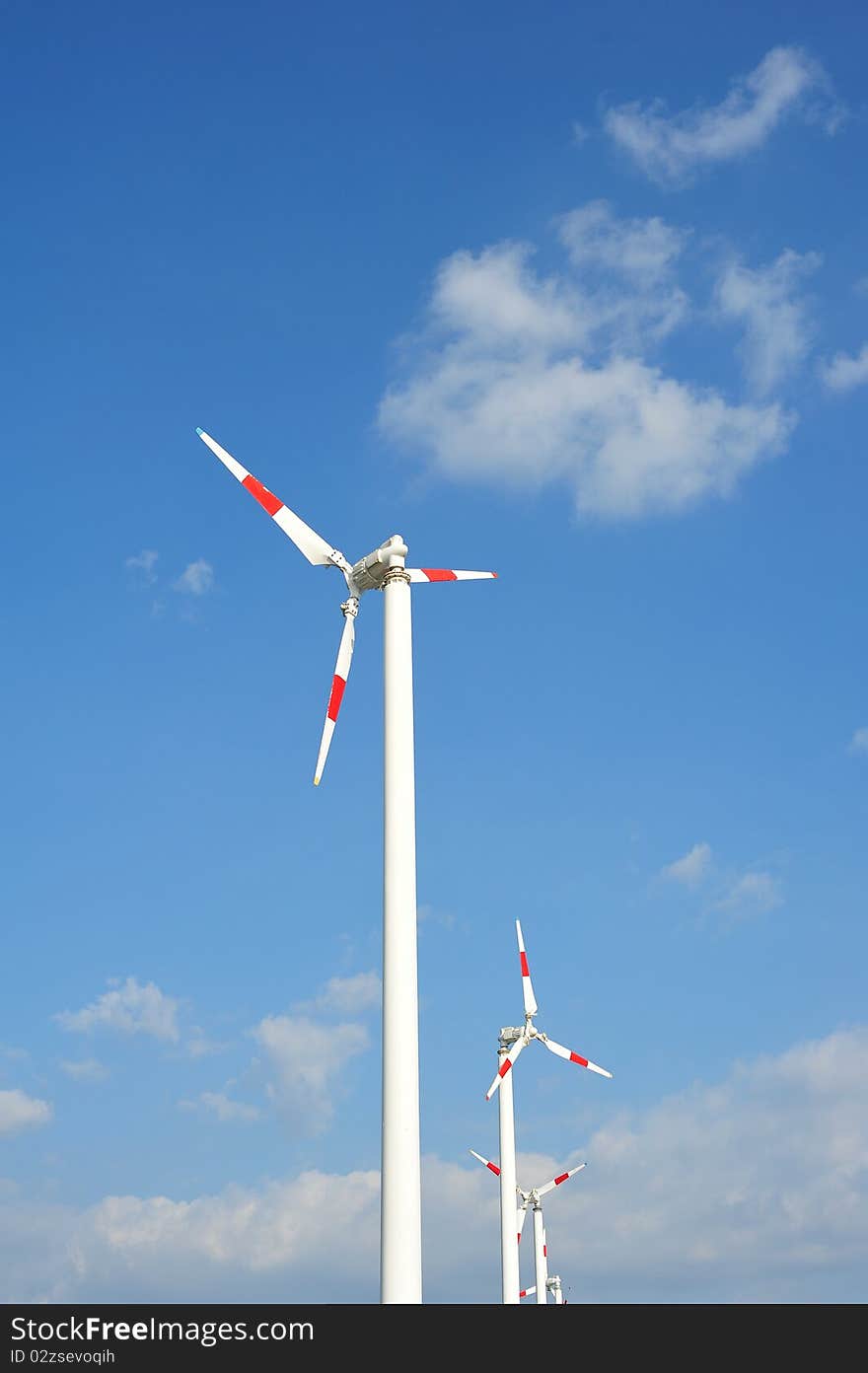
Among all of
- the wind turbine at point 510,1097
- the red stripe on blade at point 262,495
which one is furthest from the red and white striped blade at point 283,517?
the wind turbine at point 510,1097

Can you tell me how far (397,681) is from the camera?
3728cm

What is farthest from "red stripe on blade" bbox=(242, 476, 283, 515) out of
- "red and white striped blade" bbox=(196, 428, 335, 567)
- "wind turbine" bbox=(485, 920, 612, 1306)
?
"wind turbine" bbox=(485, 920, 612, 1306)

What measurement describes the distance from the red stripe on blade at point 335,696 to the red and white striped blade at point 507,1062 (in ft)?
145

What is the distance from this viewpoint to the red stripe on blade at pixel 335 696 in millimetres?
42438

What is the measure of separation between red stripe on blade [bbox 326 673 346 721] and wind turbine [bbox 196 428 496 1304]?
0.10 feet

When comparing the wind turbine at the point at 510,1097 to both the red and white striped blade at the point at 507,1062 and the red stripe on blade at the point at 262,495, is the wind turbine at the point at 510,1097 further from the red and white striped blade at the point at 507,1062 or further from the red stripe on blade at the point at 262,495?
the red stripe on blade at the point at 262,495

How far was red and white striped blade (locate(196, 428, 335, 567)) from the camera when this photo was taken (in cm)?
4441

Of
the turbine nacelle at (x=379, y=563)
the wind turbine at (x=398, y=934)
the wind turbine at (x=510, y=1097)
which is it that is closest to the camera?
the wind turbine at (x=398, y=934)

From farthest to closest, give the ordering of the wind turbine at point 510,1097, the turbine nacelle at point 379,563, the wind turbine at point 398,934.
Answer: the wind turbine at point 510,1097 < the turbine nacelle at point 379,563 < the wind turbine at point 398,934

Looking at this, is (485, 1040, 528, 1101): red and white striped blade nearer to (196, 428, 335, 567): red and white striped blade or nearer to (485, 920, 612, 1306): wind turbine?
(485, 920, 612, 1306): wind turbine

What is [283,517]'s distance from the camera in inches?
1779
